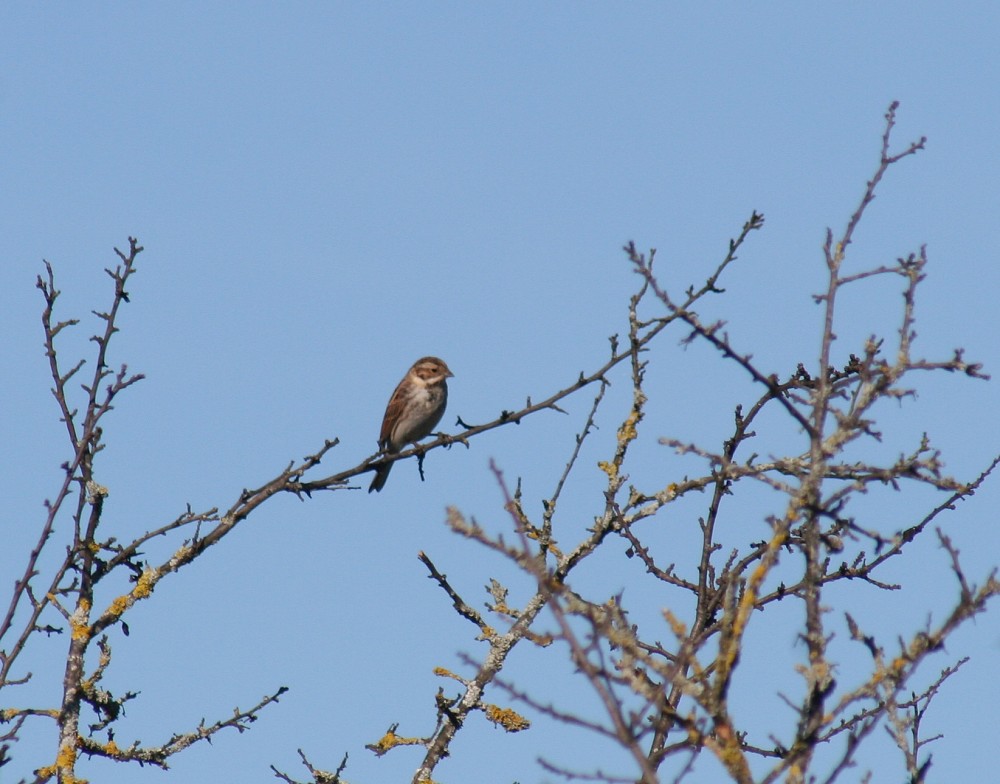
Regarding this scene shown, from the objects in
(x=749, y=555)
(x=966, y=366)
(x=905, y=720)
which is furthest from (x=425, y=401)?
(x=966, y=366)

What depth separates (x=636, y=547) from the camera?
805 centimetres

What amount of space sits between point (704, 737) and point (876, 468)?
3.26 ft

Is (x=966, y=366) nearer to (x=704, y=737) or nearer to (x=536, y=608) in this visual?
(x=704, y=737)

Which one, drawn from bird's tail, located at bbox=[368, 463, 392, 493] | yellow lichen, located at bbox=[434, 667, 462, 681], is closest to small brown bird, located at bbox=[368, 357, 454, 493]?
bird's tail, located at bbox=[368, 463, 392, 493]

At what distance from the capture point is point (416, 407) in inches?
505

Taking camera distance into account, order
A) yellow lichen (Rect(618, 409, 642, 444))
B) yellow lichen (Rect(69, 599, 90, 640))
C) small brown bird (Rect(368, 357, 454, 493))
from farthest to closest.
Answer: small brown bird (Rect(368, 357, 454, 493)), yellow lichen (Rect(618, 409, 642, 444)), yellow lichen (Rect(69, 599, 90, 640))

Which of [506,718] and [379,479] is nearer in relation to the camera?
[506,718]

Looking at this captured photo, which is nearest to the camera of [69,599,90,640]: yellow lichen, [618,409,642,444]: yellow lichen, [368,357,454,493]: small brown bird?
[69,599,90,640]: yellow lichen

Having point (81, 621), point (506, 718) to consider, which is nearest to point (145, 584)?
point (81, 621)

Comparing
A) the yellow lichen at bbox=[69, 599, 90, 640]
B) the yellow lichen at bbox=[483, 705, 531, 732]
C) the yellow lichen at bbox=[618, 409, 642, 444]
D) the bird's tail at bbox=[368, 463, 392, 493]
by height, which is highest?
the bird's tail at bbox=[368, 463, 392, 493]

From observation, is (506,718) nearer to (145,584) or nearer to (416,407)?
(145,584)

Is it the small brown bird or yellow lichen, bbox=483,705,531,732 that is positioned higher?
the small brown bird

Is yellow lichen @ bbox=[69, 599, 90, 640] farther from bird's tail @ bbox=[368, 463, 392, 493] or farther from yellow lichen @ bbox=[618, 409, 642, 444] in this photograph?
bird's tail @ bbox=[368, 463, 392, 493]

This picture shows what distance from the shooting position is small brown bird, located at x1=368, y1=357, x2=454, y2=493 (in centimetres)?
1283
